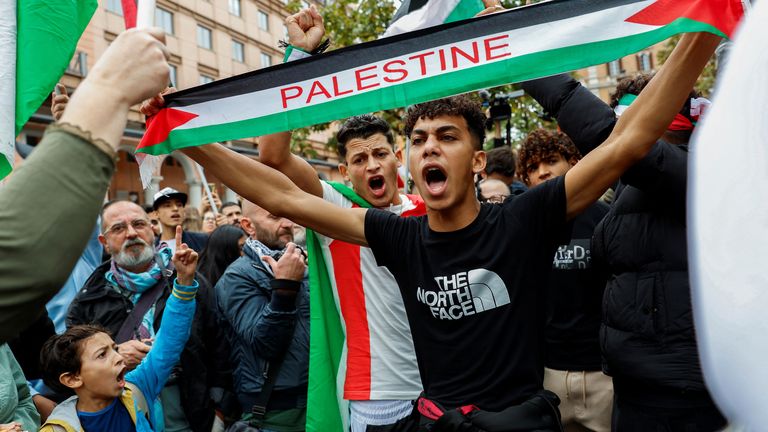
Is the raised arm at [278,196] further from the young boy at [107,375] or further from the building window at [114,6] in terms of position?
the building window at [114,6]

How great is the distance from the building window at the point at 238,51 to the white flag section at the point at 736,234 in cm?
3250

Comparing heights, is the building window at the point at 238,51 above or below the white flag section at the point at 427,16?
above

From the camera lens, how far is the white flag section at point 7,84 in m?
2.02

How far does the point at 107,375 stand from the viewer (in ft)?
9.89

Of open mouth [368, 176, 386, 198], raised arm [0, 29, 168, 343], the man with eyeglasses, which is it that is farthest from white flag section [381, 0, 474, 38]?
raised arm [0, 29, 168, 343]

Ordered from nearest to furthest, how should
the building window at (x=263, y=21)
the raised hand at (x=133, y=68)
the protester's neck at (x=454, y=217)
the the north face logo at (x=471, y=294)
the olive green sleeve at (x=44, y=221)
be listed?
the olive green sleeve at (x=44, y=221) < the raised hand at (x=133, y=68) < the the north face logo at (x=471, y=294) < the protester's neck at (x=454, y=217) < the building window at (x=263, y=21)

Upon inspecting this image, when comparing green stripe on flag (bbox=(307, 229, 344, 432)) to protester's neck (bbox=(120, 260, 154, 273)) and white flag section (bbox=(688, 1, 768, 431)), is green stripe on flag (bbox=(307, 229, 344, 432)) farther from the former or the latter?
white flag section (bbox=(688, 1, 768, 431))

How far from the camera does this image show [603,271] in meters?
3.05

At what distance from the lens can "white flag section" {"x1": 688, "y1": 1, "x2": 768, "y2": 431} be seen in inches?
41.1

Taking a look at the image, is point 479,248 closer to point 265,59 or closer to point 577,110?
point 577,110

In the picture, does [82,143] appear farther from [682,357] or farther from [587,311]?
[587,311]

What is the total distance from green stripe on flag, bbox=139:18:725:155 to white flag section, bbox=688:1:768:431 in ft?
3.16

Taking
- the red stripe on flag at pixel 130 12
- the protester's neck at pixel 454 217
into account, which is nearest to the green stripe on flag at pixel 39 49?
the red stripe on flag at pixel 130 12

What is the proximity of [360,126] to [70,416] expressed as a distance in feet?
6.40
